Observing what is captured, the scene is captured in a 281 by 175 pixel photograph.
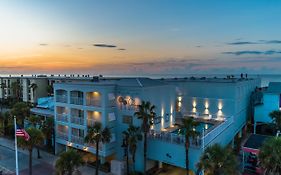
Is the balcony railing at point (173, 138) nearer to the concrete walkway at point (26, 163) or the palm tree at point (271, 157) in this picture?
the palm tree at point (271, 157)

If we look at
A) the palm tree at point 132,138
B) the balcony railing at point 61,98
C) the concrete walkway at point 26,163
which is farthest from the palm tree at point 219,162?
the balcony railing at point 61,98

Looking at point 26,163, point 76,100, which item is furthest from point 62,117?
point 26,163

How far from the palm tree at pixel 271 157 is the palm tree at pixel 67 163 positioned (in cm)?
1548

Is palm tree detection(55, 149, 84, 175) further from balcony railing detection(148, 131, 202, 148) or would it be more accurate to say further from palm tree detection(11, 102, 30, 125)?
palm tree detection(11, 102, 30, 125)

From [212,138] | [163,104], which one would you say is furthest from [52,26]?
[212,138]

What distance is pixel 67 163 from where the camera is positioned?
20844 millimetres

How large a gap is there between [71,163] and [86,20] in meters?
24.0

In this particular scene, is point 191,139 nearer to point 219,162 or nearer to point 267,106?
point 219,162

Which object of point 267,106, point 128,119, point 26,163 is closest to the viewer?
point 128,119

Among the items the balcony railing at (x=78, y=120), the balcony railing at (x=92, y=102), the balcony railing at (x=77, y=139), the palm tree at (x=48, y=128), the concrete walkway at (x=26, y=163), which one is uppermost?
the balcony railing at (x=92, y=102)

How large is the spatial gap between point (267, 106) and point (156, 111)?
76.3 ft

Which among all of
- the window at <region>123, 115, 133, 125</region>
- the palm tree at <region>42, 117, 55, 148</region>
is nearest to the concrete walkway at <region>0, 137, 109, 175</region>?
the palm tree at <region>42, 117, 55, 148</region>

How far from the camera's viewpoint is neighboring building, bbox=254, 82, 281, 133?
4100 centimetres

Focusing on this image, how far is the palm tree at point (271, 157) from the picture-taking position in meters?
16.5
